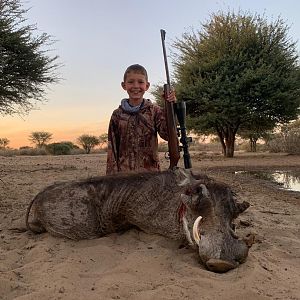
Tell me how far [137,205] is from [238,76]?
55.4 ft

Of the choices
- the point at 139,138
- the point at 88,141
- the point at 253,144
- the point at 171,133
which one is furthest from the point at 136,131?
the point at 88,141

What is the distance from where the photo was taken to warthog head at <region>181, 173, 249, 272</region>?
3.16 metres

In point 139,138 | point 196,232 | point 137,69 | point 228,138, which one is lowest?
point 196,232

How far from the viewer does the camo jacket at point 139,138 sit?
16.9 feet

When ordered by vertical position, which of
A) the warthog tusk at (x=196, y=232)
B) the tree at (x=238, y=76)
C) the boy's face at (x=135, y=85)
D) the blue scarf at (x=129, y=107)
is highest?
the tree at (x=238, y=76)

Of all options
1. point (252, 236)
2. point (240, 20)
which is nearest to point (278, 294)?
point (252, 236)

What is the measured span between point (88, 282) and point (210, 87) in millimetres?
18058

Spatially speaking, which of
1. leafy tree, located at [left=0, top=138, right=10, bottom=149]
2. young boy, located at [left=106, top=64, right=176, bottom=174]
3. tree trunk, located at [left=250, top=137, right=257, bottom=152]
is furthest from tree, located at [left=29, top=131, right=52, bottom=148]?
young boy, located at [left=106, top=64, right=176, bottom=174]

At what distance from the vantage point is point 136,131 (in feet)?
16.9

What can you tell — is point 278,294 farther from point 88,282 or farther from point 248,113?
point 248,113

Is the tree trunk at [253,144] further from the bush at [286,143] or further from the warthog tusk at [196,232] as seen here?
the warthog tusk at [196,232]

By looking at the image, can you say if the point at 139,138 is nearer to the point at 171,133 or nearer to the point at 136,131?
the point at 136,131

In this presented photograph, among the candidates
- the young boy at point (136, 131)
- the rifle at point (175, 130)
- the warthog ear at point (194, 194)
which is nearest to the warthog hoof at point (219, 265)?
the warthog ear at point (194, 194)

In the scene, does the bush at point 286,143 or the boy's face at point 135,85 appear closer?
the boy's face at point 135,85
